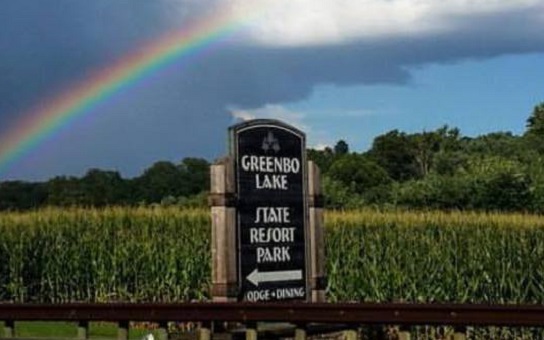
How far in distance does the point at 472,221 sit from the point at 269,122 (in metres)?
11.4

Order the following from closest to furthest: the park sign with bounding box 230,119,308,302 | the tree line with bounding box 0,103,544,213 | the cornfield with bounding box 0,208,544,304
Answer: the park sign with bounding box 230,119,308,302, the cornfield with bounding box 0,208,544,304, the tree line with bounding box 0,103,544,213

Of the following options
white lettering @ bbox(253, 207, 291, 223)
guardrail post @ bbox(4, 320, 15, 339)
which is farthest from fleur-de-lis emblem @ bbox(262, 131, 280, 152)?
guardrail post @ bbox(4, 320, 15, 339)

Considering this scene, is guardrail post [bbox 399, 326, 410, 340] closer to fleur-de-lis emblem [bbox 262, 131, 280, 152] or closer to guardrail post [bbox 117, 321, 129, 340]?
fleur-de-lis emblem [bbox 262, 131, 280, 152]

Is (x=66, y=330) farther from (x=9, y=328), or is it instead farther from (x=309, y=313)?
(x=309, y=313)

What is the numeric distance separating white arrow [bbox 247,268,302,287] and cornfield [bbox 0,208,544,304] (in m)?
9.75

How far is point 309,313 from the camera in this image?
13742mm

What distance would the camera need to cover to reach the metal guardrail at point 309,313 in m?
12.6

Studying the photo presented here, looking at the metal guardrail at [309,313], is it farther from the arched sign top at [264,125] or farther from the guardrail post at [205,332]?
the arched sign top at [264,125]

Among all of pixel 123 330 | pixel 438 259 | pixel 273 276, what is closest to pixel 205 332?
pixel 123 330

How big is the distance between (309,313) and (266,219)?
2.19 meters

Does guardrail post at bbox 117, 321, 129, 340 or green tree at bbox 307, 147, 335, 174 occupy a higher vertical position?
green tree at bbox 307, 147, 335, 174

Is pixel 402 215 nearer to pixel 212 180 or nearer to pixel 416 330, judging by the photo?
pixel 416 330

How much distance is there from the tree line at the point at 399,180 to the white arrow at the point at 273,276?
17.3 metres

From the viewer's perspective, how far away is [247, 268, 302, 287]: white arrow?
1530 centimetres
